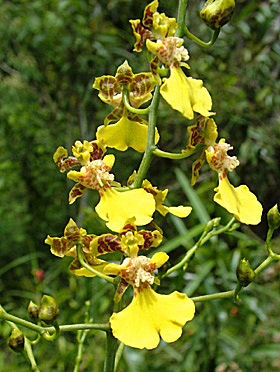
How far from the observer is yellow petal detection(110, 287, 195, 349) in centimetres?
77

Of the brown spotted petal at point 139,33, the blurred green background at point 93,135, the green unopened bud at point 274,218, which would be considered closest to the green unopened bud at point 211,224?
the green unopened bud at point 274,218

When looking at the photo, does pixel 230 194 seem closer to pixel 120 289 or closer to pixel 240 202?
pixel 240 202

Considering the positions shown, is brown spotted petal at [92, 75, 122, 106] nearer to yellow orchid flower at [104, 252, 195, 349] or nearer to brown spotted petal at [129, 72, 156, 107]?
brown spotted petal at [129, 72, 156, 107]

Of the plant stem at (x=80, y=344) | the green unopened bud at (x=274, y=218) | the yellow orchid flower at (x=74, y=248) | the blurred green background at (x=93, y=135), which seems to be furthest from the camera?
the blurred green background at (x=93, y=135)

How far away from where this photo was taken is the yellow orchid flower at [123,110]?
943 mm

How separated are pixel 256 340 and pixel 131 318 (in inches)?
70.9

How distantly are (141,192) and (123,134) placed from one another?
0.18m

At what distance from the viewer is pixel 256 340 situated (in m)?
2.38

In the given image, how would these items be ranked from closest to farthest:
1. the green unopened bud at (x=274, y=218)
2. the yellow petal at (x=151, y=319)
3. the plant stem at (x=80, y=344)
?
1. the yellow petal at (x=151, y=319)
2. the green unopened bud at (x=274, y=218)
3. the plant stem at (x=80, y=344)

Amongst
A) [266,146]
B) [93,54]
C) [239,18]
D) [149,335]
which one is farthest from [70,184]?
[149,335]

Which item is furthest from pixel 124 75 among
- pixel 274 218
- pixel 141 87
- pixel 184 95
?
pixel 274 218

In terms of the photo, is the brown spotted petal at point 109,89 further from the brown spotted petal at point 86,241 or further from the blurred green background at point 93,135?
the blurred green background at point 93,135

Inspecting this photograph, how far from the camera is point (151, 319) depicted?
814 millimetres

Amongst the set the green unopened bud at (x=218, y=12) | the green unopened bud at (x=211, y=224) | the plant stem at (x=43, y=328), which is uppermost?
the green unopened bud at (x=218, y=12)
